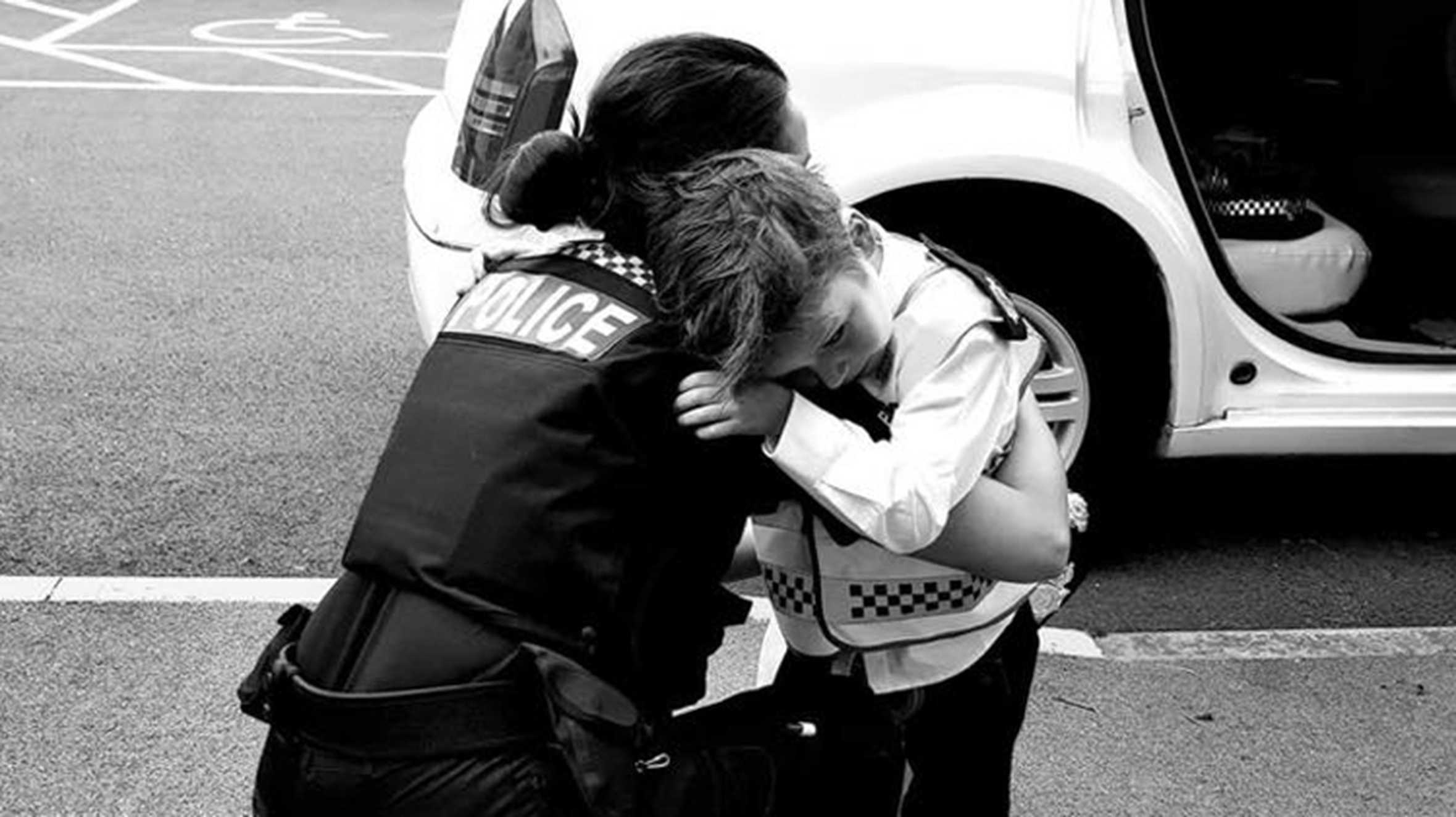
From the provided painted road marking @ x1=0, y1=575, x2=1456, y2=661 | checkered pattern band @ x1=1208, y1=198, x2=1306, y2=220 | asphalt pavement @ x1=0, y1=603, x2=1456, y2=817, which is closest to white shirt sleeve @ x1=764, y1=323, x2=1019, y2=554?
asphalt pavement @ x1=0, y1=603, x2=1456, y2=817

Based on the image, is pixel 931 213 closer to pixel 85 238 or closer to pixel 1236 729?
pixel 1236 729

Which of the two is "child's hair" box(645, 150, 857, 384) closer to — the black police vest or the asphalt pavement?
the black police vest

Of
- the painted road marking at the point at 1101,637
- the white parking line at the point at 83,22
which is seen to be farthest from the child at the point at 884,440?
the white parking line at the point at 83,22

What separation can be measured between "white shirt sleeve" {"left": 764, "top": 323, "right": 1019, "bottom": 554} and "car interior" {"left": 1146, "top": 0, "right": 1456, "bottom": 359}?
2.80m

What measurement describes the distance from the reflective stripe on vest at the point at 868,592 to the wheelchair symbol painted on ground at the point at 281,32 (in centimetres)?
1000

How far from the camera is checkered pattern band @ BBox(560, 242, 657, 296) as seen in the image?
6.30ft

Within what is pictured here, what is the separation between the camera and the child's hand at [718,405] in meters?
1.87

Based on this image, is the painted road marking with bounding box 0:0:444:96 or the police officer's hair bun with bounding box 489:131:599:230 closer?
the police officer's hair bun with bounding box 489:131:599:230

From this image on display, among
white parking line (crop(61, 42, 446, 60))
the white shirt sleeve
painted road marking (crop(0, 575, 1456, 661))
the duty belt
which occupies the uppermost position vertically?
the white shirt sleeve

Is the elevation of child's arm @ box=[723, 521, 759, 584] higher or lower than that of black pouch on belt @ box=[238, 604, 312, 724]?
lower

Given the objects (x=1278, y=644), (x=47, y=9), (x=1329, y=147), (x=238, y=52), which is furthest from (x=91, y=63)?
(x=1278, y=644)

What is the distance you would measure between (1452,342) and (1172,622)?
121cm

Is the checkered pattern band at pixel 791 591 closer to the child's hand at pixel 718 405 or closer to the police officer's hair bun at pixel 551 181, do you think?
the child's hand at pixel 718 405

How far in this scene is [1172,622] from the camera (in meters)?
4.09
